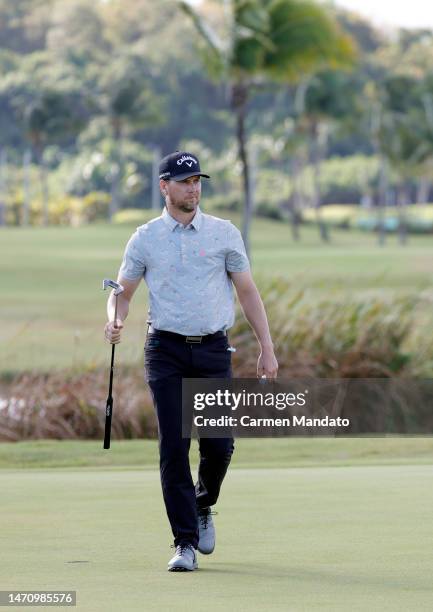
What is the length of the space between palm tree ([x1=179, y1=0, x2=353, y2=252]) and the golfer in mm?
34189

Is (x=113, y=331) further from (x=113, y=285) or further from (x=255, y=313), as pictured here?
(x=255, y=313)

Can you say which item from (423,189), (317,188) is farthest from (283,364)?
(423,189)

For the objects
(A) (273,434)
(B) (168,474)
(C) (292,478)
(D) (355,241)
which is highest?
(B) (168,474)

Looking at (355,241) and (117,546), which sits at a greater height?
(117,546)

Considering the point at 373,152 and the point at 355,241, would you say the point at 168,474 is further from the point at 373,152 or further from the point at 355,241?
the point at 373,152

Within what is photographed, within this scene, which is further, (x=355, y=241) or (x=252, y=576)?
(x=355, y=241)

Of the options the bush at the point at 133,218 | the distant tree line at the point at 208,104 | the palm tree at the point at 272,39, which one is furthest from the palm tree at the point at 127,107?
the palm tree at the point at 272,39

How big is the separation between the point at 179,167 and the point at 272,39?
117 ft

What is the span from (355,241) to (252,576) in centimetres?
9048

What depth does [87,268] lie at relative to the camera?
57.9 metres

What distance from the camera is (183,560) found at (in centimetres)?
716

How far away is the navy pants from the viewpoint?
740cm

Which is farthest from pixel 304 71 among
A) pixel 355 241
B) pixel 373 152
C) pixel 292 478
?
pixel 373 152

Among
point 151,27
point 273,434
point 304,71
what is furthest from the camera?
point 151,27
